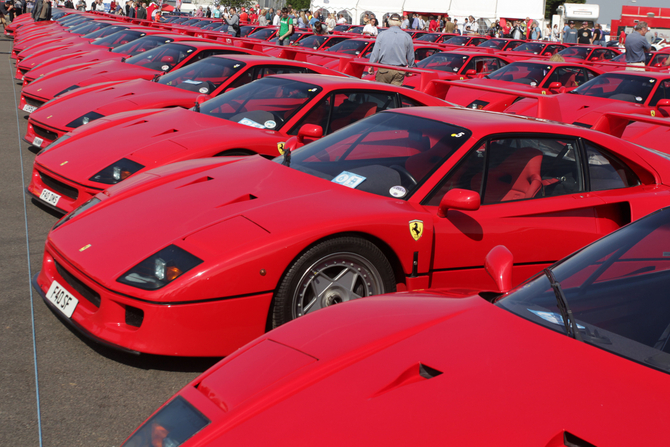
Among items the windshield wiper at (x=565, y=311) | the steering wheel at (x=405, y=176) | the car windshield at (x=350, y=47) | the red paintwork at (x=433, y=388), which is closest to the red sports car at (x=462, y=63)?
the car windshield at (x=350, y=47)

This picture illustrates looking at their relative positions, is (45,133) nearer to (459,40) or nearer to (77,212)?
(77,212)

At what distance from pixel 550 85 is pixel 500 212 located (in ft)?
27.2

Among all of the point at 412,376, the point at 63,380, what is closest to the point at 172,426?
the point at 412,376

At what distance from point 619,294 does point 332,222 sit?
4.62 feet

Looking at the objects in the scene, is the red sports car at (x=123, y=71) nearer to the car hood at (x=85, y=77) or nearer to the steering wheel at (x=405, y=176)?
the car hood at (x=85, y=77)

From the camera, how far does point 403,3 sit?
3862cm

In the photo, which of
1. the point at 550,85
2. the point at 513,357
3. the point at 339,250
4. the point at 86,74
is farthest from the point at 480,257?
the point at 550,85

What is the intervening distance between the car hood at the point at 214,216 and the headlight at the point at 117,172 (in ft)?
3.08

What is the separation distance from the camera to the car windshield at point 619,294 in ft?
6.21

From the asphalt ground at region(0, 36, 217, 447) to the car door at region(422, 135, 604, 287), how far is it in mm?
1413

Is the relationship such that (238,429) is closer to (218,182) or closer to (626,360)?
(626,360)

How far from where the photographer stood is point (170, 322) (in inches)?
112

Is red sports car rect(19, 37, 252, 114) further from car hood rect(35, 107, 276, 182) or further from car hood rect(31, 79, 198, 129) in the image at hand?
car hood rect(35, 107, 276, 182)

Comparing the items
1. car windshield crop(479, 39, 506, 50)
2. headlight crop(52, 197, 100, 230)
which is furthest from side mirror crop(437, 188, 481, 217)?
car windshield crop(479, 39, 506, 50)
